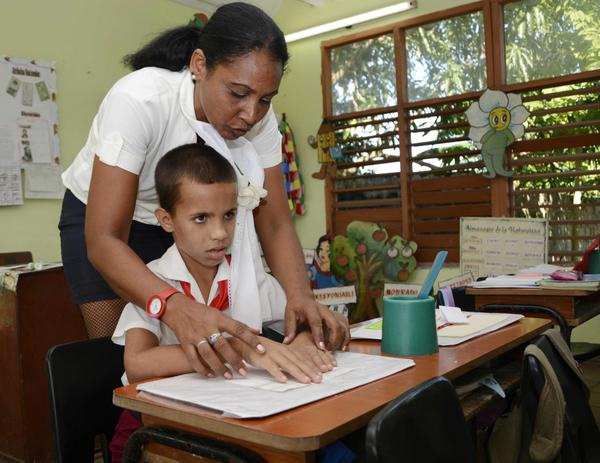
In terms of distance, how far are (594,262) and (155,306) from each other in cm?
222

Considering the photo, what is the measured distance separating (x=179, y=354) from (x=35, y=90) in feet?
11.2

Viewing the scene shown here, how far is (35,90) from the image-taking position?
396cm

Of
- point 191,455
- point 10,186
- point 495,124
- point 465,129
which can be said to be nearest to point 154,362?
point 191,455

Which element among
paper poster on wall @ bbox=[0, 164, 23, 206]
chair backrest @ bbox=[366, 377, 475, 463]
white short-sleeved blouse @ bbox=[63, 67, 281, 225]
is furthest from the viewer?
paper poster on wall @ bbox=[0, 164, 23, 206]

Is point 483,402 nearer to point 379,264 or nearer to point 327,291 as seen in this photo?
point 327,291

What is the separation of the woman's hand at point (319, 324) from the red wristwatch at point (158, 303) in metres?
0.25

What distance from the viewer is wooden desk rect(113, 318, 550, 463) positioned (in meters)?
0.73

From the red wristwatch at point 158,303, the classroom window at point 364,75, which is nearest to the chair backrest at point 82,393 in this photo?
the red wristwatch at point 158,303

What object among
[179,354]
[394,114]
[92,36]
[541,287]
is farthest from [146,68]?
[394,114]

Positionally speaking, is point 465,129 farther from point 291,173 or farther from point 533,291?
point 533,291

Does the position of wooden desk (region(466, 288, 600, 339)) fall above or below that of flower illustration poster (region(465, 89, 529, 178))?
below

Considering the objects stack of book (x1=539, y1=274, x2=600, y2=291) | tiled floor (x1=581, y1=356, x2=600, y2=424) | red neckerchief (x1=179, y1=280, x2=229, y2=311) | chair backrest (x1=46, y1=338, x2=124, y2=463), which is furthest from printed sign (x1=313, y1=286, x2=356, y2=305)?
chair backrest (x1=46, y1=338, x2=124, y2=463)

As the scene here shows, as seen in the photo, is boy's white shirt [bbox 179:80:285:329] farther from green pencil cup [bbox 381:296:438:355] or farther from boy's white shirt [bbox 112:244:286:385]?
green pencil cup [bbox 381:296:438:355]

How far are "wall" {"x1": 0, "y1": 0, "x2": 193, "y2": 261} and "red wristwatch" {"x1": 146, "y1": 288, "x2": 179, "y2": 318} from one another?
3.05 metres
